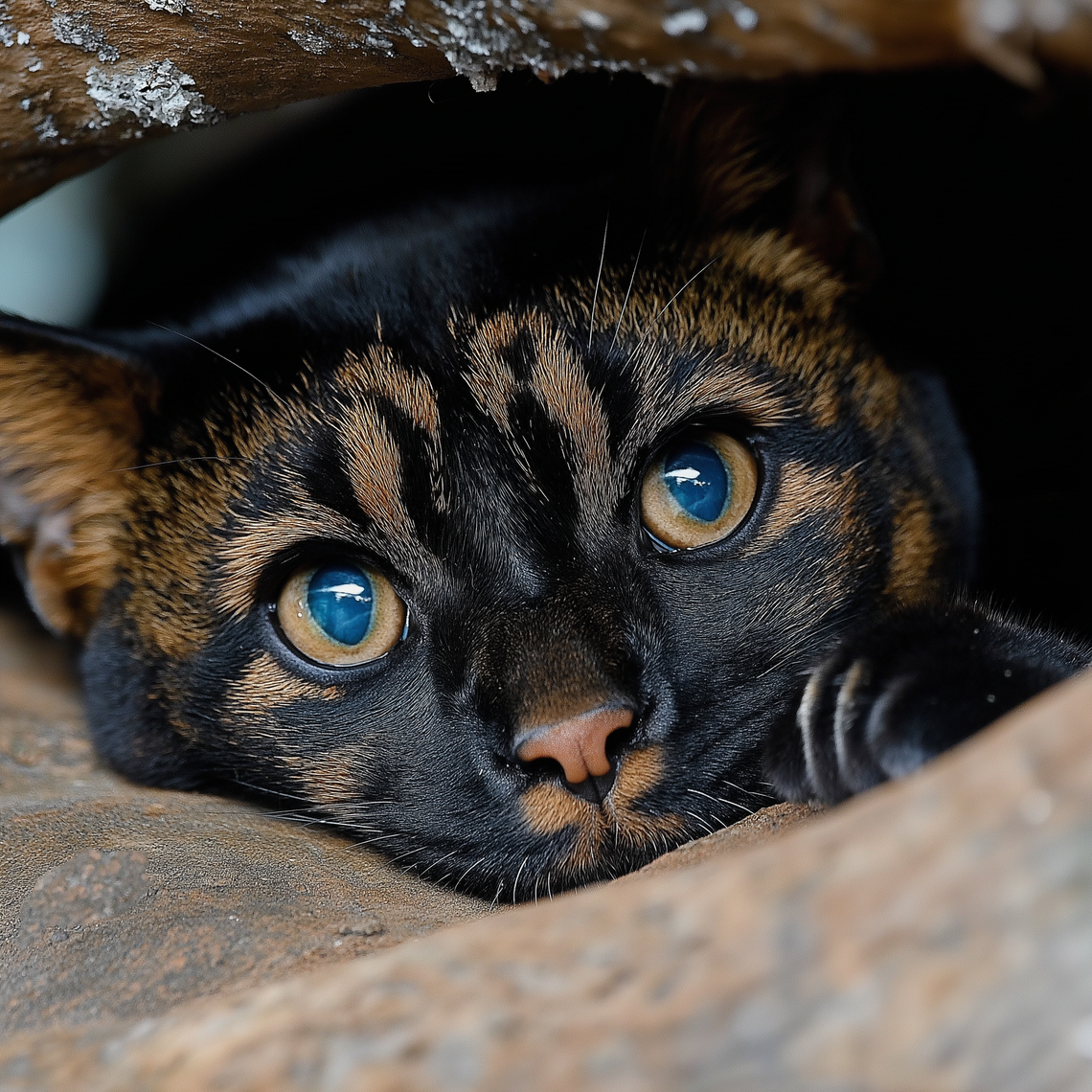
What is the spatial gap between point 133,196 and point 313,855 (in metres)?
2.46

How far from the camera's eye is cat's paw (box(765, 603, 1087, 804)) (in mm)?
1312

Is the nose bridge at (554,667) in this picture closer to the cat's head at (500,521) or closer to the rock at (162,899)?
the cat's head at (500,521)

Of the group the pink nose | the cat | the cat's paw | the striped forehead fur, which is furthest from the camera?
the striped forehead fur

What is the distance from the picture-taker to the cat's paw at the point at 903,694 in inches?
51.6

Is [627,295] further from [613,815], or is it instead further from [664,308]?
[613,815]

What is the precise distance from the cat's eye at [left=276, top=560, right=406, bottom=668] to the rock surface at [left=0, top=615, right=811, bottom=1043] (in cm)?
31

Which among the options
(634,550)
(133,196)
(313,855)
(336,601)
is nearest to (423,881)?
(313,855)

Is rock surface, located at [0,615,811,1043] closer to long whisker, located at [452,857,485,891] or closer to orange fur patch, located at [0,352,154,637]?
long whisker, located at [452,857,485,891]

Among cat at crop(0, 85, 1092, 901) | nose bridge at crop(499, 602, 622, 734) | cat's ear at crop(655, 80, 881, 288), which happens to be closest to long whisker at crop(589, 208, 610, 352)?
cat at crop(0, 85, 1092, 901)

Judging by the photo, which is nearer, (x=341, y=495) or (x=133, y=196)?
(x=341, y=495)

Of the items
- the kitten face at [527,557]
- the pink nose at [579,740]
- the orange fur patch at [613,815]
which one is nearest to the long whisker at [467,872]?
the kitten face at [527,557]

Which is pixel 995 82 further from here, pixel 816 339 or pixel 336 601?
pixel 336 601

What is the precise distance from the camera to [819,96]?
78.7 inches

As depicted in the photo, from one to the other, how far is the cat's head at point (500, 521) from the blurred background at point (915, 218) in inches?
11.8
